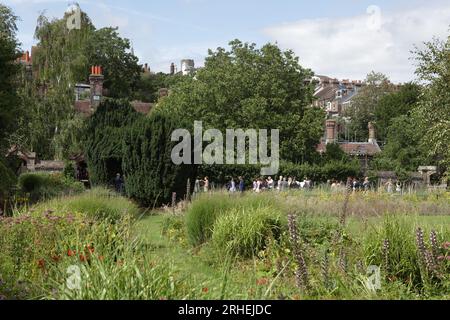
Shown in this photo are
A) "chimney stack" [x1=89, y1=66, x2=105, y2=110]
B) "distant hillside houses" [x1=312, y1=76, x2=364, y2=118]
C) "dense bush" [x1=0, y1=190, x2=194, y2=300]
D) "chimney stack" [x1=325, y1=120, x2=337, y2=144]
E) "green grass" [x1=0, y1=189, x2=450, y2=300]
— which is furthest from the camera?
"distant hillside houses" [x1=312, y1=76, x2=364, y2=118]

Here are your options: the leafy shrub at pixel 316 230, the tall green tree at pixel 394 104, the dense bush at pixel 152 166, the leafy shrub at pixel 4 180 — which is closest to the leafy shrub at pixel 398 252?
the leafy shrub at pixel 316 230

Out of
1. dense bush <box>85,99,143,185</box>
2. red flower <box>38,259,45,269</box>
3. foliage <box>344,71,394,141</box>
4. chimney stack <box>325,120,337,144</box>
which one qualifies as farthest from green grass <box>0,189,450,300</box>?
foliage <box>344,71,394,141</box>

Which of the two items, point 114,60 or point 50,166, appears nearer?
point 50,166

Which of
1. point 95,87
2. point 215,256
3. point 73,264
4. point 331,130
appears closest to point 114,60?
point 95,87

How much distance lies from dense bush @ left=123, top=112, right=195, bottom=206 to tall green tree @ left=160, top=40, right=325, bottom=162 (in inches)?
612

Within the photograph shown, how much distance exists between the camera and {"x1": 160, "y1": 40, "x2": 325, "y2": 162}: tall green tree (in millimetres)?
37969

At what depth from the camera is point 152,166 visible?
21.9 meters

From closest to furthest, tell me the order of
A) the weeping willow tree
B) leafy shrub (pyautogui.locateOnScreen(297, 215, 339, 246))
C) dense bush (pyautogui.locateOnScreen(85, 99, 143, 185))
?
1. leafy shrub (pyautogui.locateOnScreen(297, 215, 339, 246))
2. dense bush (pyautogui.locateOnScreen(85, 99, 143, 185))
3. the weeping willow tree

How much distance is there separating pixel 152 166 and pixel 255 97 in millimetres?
17375

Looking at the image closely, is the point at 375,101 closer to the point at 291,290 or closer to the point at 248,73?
the point at 248,73

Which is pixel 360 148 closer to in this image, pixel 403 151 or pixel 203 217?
pixel 403 151

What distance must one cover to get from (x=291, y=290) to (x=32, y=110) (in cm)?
3314

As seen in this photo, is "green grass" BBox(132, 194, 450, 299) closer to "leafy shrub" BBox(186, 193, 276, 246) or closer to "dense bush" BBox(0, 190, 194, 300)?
"leafy shrub" BBox(186, 193, 276, 246)

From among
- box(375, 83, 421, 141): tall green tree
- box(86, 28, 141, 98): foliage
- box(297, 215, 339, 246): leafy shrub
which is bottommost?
box(297, 215, 339, 246): leafy shrub
